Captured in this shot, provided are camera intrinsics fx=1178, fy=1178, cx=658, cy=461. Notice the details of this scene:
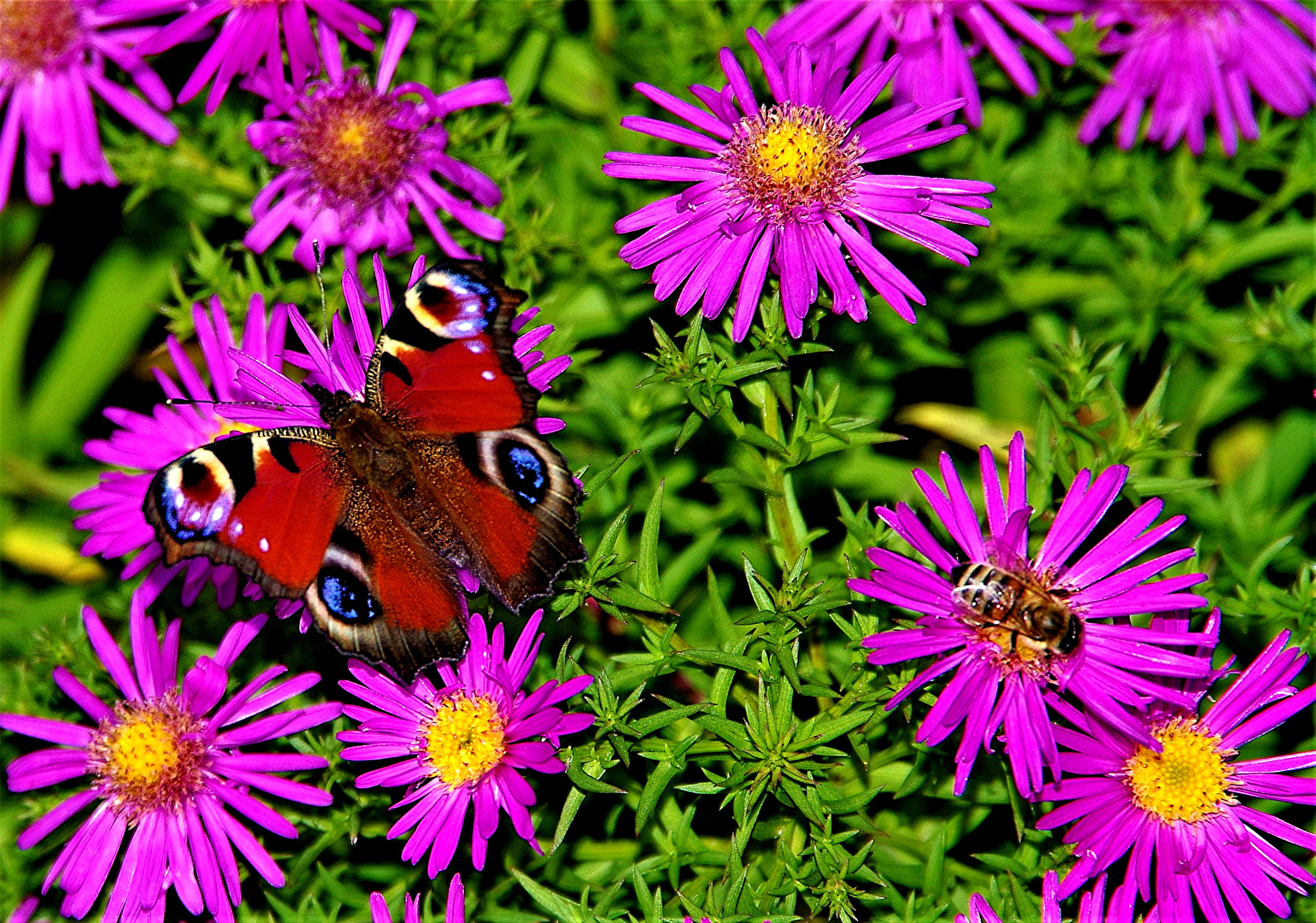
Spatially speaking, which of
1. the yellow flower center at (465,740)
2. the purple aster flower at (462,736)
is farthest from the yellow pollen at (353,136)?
the yellow flower center at (465,740)

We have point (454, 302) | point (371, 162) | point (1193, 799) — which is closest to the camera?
point (454, 302)

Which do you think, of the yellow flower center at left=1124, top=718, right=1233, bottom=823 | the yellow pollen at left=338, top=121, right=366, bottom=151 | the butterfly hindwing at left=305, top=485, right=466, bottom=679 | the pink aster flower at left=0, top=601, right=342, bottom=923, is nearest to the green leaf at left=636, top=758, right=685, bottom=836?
the butterfly hindwing at left=305, top=485, right=466, bottom=679

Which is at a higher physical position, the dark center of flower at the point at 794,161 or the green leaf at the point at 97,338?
the dark center of flower at the point at 794,161

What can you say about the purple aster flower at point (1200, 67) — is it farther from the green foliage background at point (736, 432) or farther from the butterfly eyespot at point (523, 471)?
the butterfly eyespot at point (523, 471)

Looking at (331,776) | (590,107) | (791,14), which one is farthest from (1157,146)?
(331,776)


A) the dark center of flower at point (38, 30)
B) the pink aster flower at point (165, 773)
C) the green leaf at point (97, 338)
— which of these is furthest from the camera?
the green leaf at point (97, 338)

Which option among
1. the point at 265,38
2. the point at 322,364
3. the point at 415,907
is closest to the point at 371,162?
the point at 265,38

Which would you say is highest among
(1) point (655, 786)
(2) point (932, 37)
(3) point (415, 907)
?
(2) point (932, 37)

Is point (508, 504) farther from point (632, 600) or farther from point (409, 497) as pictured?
point (632, 600)
